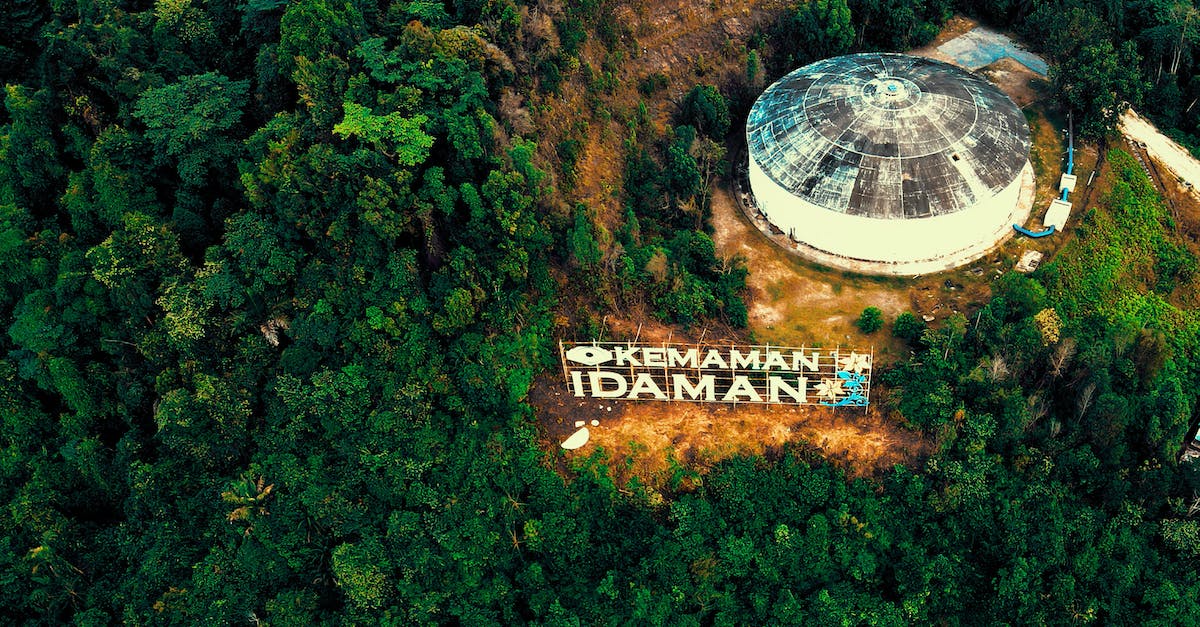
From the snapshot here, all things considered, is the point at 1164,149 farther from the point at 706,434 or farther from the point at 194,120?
the point at 194,120

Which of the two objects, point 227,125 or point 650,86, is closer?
point 227,125

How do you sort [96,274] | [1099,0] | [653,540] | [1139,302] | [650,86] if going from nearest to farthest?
[653,540], [96,274], [1139,302], [650,86], [1099,0]

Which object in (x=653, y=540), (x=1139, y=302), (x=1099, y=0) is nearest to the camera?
(x=653, y=540)

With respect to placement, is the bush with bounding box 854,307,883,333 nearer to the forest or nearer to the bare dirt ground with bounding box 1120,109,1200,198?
the forest

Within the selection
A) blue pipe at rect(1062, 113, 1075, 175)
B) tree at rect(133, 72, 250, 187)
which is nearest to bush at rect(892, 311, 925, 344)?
blue pipe at rect(1062, 113, 1075, 175)

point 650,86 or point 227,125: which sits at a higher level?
point 227,125

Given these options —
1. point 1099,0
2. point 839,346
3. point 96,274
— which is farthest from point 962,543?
point 96,274

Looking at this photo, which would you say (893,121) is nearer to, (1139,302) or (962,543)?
(1139,302)
